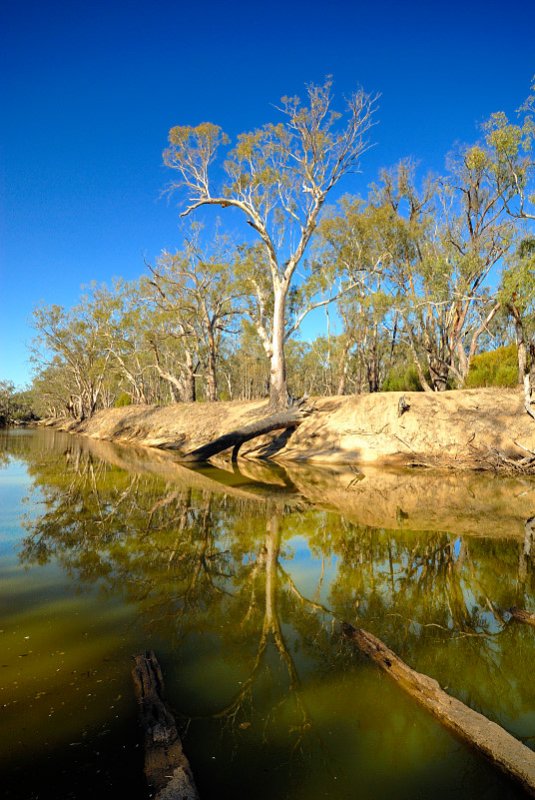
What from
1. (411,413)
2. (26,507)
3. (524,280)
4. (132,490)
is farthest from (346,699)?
(524,280)

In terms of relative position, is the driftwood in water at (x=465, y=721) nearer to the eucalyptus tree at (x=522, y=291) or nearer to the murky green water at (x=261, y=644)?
the murky green water at (x=261, y=644)

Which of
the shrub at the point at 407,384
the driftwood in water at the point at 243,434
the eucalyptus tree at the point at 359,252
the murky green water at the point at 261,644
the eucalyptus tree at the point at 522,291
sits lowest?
the murky green water at the point at 261,644

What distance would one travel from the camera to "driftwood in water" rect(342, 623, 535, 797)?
237 cm

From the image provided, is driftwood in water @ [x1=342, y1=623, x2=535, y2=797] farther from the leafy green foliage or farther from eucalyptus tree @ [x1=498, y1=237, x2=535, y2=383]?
the leafy green foliage

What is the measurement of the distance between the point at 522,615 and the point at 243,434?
14473mm

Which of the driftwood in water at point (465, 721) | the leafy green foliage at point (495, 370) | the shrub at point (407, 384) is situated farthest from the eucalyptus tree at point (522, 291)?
the driftwood in water at point (465, 721)

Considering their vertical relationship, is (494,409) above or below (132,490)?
above

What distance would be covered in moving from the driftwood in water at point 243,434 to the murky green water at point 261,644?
A: 9224 millimetres

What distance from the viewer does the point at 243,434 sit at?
725 inches

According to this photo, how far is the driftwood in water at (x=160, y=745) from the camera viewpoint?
2.18 m

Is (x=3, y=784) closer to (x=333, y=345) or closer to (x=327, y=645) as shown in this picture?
(x=327, y=645)

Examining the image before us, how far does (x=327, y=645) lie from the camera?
383 cm

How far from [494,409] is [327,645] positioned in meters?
16.1

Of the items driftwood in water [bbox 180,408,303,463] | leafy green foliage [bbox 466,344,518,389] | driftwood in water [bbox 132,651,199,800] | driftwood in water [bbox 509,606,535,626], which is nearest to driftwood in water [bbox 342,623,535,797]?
driftwood in water [bbox 132,651,199,800]
